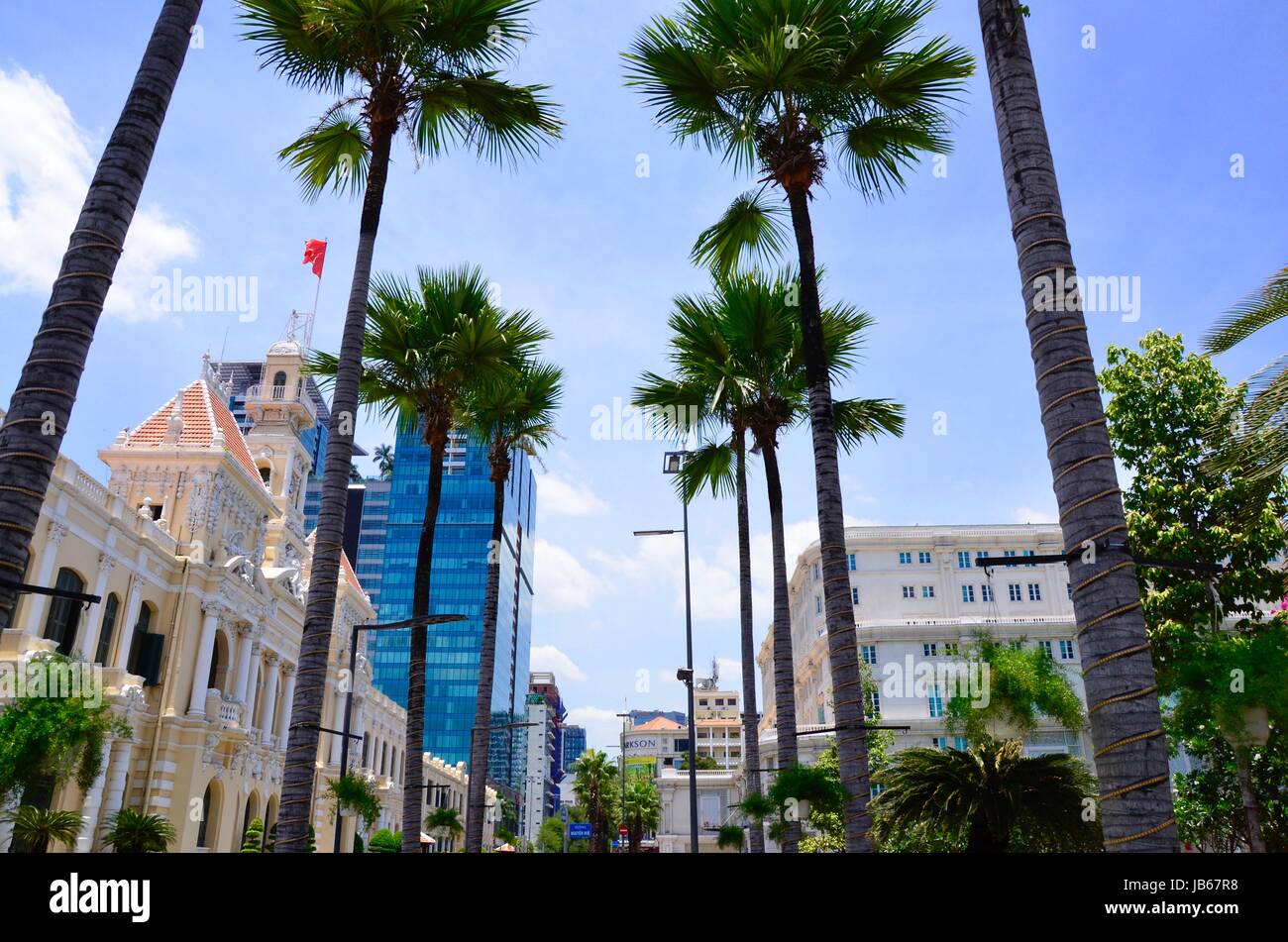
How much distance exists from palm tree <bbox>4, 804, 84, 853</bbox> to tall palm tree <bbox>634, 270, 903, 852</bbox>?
1552 centimetres

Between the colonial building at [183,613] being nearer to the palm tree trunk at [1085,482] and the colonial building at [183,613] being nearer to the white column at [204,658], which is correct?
the white column at [204,658]

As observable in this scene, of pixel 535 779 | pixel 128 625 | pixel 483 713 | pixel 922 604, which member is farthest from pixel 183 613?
pixel 535 779

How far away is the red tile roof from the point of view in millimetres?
37750

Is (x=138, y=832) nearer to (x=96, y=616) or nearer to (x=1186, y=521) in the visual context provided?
(x=96, y=616)

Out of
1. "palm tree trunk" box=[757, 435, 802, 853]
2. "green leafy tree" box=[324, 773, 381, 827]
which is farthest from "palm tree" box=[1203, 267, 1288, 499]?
"green leafy tree" box=[324, 773, 381, 827]

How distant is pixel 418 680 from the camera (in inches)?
765

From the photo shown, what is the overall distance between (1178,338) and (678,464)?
1407 centimetres

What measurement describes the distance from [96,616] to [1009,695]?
94.5ft

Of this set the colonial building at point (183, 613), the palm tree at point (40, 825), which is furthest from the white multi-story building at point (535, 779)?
the palm tree at point (40, 825)

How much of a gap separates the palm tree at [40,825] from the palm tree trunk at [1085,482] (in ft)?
65.4

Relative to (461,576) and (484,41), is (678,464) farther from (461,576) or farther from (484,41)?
(461,576)

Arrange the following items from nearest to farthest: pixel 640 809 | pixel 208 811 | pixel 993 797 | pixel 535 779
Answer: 1. pixel 993 797
2. pixel 208 811
3. pixel 640 809
4. pixel 535 779
